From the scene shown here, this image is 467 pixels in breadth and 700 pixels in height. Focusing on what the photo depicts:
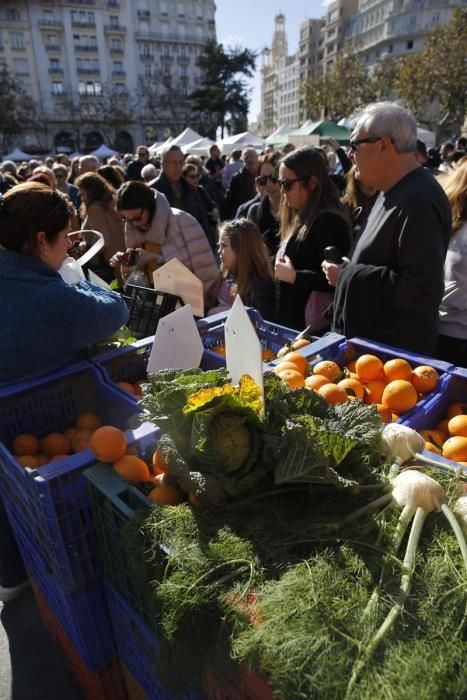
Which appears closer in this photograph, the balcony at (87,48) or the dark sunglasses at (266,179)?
the dark sunglasses at (266,179)

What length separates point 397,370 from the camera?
65.9 inches

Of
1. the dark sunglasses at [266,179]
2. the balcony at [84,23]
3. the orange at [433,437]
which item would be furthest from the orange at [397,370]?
the balcony at [84,23]

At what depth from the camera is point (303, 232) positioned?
2.74 metres

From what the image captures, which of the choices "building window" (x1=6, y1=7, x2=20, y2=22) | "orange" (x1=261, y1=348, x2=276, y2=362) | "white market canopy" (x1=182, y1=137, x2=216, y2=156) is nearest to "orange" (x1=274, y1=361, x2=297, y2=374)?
"orange" (x1=261, y1=348, x2=276, y2=362)

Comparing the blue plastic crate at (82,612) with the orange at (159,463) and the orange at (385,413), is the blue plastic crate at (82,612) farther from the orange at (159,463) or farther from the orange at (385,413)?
the orange at (385,413)

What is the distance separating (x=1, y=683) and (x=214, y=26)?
7925cm

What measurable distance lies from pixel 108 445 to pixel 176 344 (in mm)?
524

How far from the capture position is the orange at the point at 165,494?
1.13 m

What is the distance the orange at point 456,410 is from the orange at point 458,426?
10cm

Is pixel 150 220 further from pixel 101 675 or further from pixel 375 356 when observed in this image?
pixel 101 675

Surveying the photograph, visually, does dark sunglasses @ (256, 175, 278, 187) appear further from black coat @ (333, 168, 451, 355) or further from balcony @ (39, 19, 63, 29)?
balcony @ (39, 19, 63, 29)

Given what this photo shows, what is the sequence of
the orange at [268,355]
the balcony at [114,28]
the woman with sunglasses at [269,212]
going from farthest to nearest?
the balcony at [114,28]
the woman with sunglasses at [269,212]
the orange at [268,355]

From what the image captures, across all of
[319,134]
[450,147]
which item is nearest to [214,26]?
[319,134]

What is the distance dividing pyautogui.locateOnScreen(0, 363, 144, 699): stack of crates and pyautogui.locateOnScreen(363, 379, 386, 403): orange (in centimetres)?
84
